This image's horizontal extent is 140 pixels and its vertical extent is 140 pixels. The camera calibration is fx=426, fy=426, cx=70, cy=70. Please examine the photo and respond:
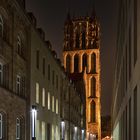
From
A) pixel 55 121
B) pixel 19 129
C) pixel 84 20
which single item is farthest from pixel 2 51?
pixel 84 20

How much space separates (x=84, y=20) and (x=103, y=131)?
176ft

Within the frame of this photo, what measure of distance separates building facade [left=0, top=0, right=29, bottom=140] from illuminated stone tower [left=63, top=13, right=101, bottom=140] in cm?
9903

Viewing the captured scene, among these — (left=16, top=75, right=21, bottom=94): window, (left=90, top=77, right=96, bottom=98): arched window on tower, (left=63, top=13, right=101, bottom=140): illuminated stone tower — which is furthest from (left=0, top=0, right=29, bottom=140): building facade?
(left=90, top=77, right=96, bottom=98): arched window on tower

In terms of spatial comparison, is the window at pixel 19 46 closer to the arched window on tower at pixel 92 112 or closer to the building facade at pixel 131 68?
the building facade at pixel 131 68

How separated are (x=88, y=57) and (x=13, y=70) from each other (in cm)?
11499

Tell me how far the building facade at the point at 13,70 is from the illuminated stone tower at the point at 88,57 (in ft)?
325

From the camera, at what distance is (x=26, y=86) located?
111 feet

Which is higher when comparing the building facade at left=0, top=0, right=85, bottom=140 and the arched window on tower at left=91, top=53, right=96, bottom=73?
the arched window on tower at left=91, top=53, right=96, bottom=73

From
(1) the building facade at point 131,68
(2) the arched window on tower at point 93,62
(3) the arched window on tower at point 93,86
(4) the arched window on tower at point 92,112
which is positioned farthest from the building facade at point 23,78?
(2) the arched window on tower at point 93,62

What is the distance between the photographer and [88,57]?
14375 cm

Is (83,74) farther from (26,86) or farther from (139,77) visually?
(139,77)

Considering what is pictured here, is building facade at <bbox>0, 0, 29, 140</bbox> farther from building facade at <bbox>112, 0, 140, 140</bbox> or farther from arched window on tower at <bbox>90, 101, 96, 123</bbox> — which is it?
arched window on tower at <bbox>90, 101, 96, 123</bbox>

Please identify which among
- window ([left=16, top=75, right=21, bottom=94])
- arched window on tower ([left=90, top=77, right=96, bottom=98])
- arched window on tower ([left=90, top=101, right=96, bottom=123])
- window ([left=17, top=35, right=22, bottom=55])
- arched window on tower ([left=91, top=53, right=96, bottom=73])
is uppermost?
arched window on tower ([left=91, top=53, right=96, bottom=73])

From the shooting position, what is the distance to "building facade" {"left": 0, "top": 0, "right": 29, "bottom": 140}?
2711cm
